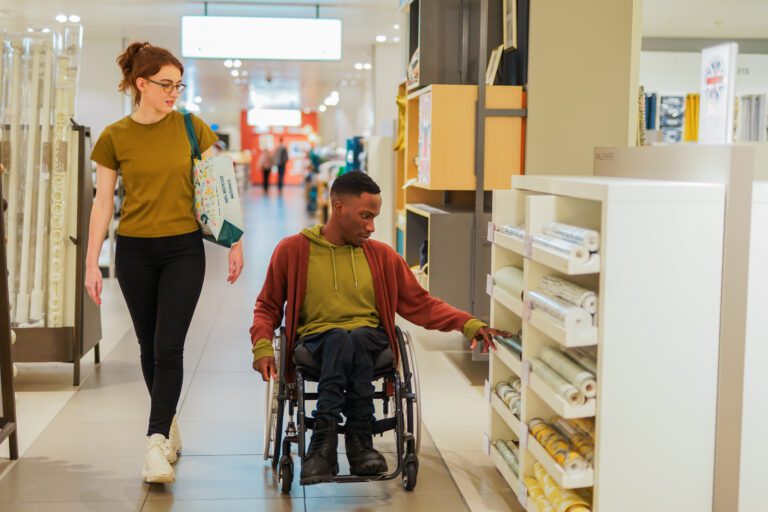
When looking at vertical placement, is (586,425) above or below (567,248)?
below

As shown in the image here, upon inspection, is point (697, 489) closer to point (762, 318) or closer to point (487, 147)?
point (762, 318)

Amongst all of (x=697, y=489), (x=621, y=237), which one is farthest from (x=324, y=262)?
(x=697, y=489)

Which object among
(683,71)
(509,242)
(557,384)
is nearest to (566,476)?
(557,384)

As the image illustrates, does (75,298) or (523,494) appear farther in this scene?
(75,298)

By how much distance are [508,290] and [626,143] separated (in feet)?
6.16

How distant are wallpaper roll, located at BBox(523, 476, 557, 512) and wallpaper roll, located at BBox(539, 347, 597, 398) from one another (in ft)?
1.37

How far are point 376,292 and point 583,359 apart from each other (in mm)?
976

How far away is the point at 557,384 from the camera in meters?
2.83

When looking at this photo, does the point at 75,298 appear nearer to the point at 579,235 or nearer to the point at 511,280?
the point at 511,280

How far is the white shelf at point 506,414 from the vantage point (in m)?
3.31

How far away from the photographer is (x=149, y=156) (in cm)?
348

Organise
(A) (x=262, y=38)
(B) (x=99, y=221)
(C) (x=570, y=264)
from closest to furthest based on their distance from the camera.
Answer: (C) (x=570, y=264)
(B) (x=99, y=221)
(A) (x=262, y=38)

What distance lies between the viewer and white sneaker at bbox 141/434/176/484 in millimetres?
3471

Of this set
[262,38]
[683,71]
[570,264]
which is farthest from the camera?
[683,71]
